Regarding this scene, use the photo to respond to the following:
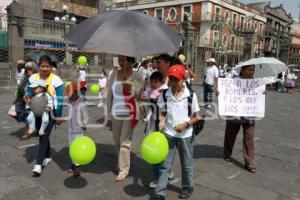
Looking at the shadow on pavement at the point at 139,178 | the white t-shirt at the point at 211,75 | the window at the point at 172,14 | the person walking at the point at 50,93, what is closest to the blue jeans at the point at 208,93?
the white t-shirt at the point at 211,75

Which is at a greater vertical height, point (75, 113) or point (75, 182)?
point (75, 113)

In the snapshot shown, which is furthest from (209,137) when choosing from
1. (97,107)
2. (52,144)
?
(97,107)

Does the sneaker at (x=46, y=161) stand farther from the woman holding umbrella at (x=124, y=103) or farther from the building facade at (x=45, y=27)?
the building facade at (x=45, y=27)

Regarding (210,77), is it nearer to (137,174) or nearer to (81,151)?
(137,174)

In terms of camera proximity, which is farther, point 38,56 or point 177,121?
point 38,56

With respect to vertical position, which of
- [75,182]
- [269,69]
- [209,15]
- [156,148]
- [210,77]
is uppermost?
[209,15]

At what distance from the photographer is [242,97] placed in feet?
16.9

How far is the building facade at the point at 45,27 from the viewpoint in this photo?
16.2 m

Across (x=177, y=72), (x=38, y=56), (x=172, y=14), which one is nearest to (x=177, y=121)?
(x=177, y=72)

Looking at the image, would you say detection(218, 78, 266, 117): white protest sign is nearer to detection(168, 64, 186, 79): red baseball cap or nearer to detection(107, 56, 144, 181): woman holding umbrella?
detection(107, 56, 144, 181): woman holding umbrella

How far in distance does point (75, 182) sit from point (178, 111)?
5.64 feet

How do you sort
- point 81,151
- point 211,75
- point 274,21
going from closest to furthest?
point 81,151 → point 211,75 → point 274,21

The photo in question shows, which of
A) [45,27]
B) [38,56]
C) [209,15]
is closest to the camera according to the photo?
[38,56]

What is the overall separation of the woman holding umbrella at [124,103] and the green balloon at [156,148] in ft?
2.95
